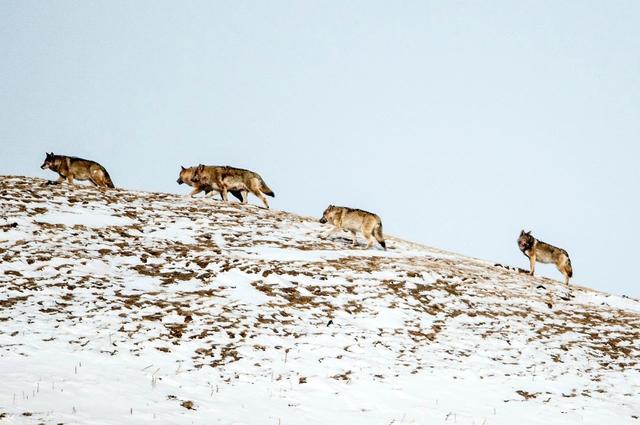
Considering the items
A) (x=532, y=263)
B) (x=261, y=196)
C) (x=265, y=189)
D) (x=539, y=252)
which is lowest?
(x=532, y=263)

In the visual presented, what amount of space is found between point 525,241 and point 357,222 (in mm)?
7897


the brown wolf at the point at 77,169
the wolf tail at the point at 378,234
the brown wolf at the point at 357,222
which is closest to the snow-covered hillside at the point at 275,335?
the wolf tail at the point at 378,234

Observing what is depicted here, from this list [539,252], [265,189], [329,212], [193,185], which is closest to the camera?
[329,212]

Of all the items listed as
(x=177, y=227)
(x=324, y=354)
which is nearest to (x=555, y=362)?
(x=324, y=354)

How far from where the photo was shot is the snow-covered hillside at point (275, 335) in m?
10.4

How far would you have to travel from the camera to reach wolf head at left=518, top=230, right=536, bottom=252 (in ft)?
90.7

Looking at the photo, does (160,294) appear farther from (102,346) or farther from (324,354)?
(324,354)

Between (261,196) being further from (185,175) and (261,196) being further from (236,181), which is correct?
(185,175)

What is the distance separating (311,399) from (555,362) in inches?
261

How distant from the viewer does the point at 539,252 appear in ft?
90.6

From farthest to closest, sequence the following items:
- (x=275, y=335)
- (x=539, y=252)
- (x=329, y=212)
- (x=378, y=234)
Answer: (x=539, y=252)
(x=329, y=212)
(x=378, y=234)
(x=275, y=335)

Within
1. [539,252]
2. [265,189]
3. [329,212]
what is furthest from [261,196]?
[539,252]

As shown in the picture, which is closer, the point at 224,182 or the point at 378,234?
the point at 378,234

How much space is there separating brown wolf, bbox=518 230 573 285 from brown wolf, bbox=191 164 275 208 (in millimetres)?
12708
